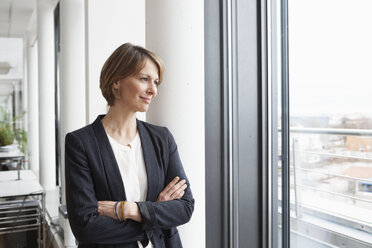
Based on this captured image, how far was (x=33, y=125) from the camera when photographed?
7.80 metres

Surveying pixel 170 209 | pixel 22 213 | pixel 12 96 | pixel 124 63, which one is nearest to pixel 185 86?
pixel 124 63

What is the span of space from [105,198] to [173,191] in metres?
0.29

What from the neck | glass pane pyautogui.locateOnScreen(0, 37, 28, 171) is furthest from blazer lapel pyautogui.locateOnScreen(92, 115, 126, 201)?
glass pane pyautogui.locateOnScreen(0, 37, 28, 171)

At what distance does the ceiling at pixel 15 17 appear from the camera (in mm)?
6046

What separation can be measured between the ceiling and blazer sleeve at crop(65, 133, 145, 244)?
528 cm

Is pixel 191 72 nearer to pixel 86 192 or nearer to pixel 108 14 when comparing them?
pixel 86 192

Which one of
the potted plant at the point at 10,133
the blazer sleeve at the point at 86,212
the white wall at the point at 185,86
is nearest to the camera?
the blazer sleeve at the point at 86,212

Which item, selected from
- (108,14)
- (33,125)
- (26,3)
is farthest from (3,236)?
(33,125)

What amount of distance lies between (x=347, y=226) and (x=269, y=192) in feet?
1.74

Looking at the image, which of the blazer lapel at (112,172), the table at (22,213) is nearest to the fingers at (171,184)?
the blazer lapel at (112,172)

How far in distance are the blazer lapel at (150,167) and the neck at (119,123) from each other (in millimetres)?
59

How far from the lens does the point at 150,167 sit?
161 cm

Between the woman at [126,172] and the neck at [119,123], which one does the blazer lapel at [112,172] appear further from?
the neck at [119,123]

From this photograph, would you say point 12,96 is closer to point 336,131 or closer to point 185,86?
point 185,86
